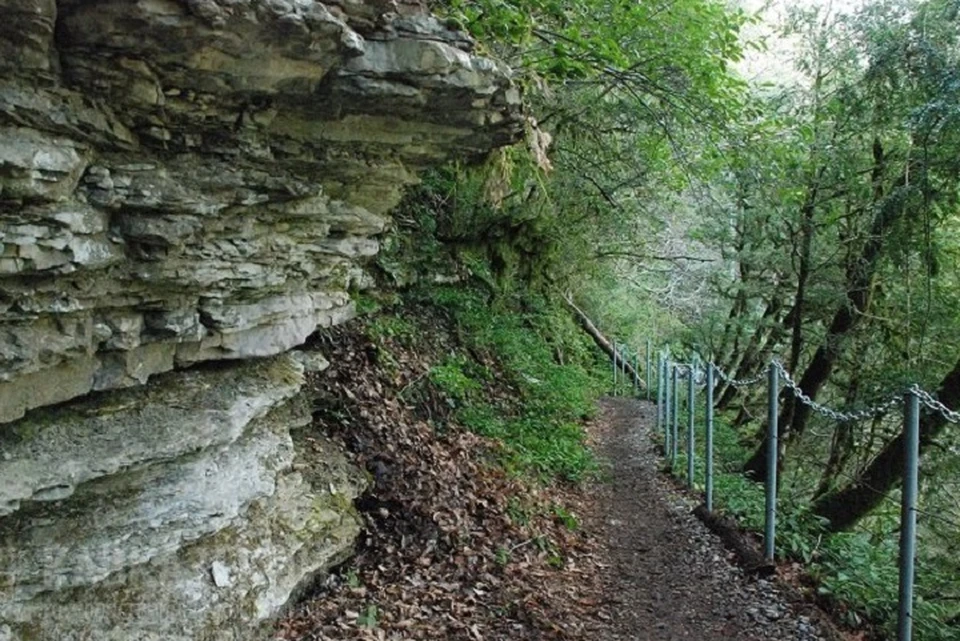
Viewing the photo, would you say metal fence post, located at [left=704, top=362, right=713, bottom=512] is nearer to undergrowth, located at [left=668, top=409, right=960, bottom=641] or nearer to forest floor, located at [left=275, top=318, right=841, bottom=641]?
undergrowth, located at [left=668, top=409, right=960, bottom=641]

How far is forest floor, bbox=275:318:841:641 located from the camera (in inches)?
204

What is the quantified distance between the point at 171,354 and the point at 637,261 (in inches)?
754

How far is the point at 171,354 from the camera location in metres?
4.61

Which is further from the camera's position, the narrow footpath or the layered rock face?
the narrow footpath

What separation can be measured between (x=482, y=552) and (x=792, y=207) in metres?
7.66

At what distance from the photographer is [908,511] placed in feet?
12.9

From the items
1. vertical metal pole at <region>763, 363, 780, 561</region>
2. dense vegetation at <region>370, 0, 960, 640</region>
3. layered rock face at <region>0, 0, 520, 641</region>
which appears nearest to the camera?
layered rock face at <region>0, 0, 520, 641</region>

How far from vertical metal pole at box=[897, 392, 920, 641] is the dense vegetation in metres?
1.21

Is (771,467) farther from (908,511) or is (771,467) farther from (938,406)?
(938,406)

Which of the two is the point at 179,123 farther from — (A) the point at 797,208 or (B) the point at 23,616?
(A) the point at 797,208

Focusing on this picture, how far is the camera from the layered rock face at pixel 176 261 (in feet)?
11.0

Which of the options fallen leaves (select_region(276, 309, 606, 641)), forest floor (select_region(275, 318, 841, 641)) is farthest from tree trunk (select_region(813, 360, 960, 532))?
fallen leaves (select_region(276, 309, 606, 641))

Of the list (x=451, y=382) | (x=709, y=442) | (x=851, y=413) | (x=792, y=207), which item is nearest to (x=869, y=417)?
(x=851, y=413)

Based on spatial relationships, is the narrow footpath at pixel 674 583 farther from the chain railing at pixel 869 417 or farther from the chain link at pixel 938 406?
the chain link at pixel 938 406
